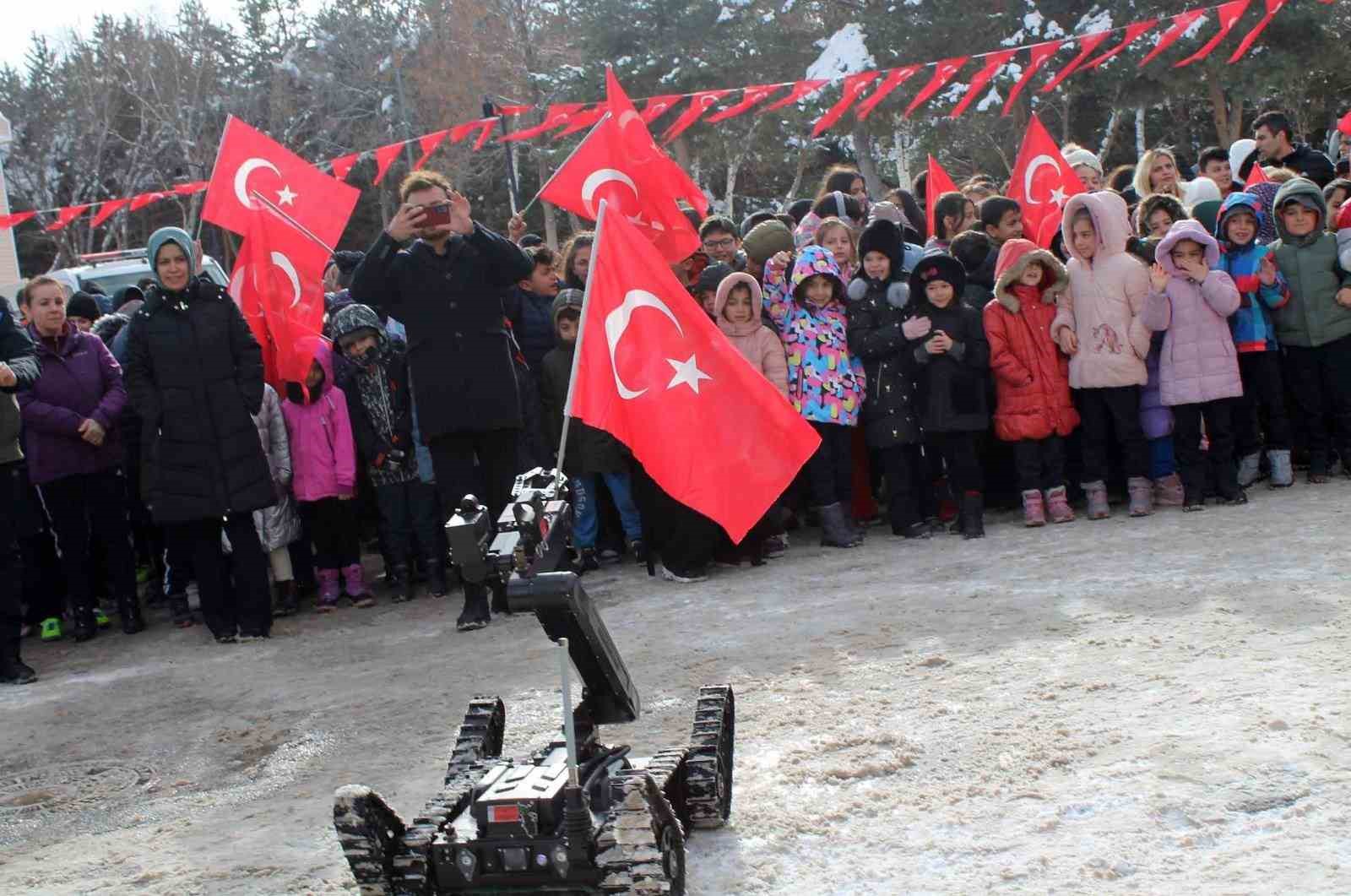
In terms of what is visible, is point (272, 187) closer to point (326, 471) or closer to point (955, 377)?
point (326, 471)

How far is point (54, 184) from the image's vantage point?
4112cm

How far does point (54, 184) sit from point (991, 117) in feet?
85.5

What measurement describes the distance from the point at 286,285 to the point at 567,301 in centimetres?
186

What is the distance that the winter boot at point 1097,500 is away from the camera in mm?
9102

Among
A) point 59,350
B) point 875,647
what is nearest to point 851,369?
point 875,647

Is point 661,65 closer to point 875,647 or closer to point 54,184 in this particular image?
point 54,184

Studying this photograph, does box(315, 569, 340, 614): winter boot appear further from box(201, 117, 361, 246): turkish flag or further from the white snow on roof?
the white snow on roof

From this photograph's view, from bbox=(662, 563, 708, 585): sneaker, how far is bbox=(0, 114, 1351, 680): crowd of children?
0.06ft

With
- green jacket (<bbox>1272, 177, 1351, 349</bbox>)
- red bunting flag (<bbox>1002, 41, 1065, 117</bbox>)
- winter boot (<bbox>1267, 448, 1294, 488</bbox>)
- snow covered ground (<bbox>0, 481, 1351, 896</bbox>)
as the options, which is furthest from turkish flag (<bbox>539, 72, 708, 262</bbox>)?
red bunting flag (<bbox>1002, 41, 1065, 117</bbox>)

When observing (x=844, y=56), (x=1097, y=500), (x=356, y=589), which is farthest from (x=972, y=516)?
(x=844, y=56)

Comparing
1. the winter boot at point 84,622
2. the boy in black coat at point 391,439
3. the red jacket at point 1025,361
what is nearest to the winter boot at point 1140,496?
the red jacket at point 1025,361

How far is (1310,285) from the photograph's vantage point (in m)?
9.23

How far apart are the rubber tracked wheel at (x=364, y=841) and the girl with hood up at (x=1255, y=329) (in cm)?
690

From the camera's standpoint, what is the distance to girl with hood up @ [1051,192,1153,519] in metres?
9.04
